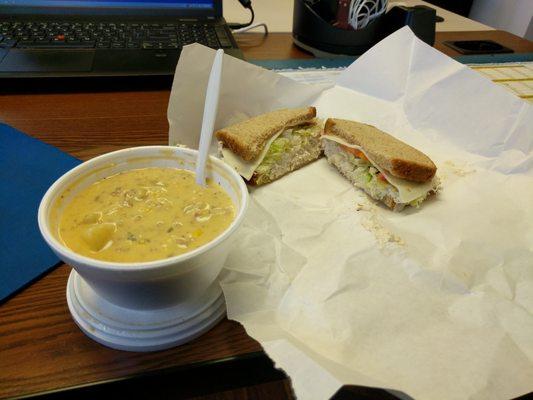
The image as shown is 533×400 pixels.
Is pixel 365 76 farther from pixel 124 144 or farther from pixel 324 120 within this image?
pixel 124 144

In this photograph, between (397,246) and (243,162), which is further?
(243,162)

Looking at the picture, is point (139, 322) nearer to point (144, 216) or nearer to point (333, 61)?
point (144, 216)

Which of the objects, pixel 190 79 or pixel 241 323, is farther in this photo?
pixel 190 79

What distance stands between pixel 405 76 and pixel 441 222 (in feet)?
2.03

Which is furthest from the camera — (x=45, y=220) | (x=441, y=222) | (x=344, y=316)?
(x=441, y=222)

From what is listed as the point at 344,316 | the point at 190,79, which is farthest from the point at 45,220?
the point at 190,79

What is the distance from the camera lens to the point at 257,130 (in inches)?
46.3

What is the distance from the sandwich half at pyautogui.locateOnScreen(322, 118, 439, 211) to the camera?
41.9 inches

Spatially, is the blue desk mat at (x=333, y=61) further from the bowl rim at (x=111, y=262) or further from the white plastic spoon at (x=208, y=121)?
the bowl rim at (x=111, y=262)

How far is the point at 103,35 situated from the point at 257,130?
875mm

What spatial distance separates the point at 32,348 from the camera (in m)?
0.60

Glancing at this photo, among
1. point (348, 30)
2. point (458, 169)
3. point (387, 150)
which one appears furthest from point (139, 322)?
point (348, 30)

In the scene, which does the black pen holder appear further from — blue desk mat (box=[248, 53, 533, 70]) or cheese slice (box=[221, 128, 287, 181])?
cheese slice (box=[221, 128, 287, 181])

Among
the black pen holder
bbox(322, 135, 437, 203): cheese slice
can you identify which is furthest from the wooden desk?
the black pen holder
